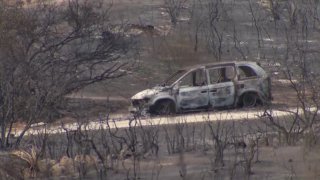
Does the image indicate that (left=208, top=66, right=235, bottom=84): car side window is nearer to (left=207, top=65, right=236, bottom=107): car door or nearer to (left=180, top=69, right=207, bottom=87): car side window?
(left=207, top=65, right=236, bottom=107): car door

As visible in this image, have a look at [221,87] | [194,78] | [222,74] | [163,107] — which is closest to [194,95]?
[194,78]

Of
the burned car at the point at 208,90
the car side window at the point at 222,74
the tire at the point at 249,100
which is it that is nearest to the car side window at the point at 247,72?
the burned car at the point at 208,90

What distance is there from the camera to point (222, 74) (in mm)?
23438

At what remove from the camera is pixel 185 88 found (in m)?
23.0

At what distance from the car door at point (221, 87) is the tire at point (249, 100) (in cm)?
31

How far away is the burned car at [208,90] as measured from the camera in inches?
904

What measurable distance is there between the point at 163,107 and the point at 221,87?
Answer: 165 cm

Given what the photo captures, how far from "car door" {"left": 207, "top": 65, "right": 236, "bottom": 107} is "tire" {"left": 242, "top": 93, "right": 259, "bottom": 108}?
309mm

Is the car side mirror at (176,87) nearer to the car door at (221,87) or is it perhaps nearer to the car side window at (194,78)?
the car side window at (194,78)

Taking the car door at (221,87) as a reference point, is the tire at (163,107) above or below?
below

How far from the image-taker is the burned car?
2295cm

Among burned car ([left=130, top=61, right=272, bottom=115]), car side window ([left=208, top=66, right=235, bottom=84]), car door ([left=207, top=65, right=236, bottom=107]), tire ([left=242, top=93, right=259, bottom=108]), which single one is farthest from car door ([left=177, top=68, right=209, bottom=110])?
tire ([left=242, top=93, right=259, bottom=108])

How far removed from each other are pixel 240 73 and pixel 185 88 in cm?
160

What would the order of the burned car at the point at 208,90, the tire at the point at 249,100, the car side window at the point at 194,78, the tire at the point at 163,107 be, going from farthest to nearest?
the tire at the point at 249,100
the car side window at the point at 194,78
the burned car at the point at 208,90
the tire at the point at 163,107
